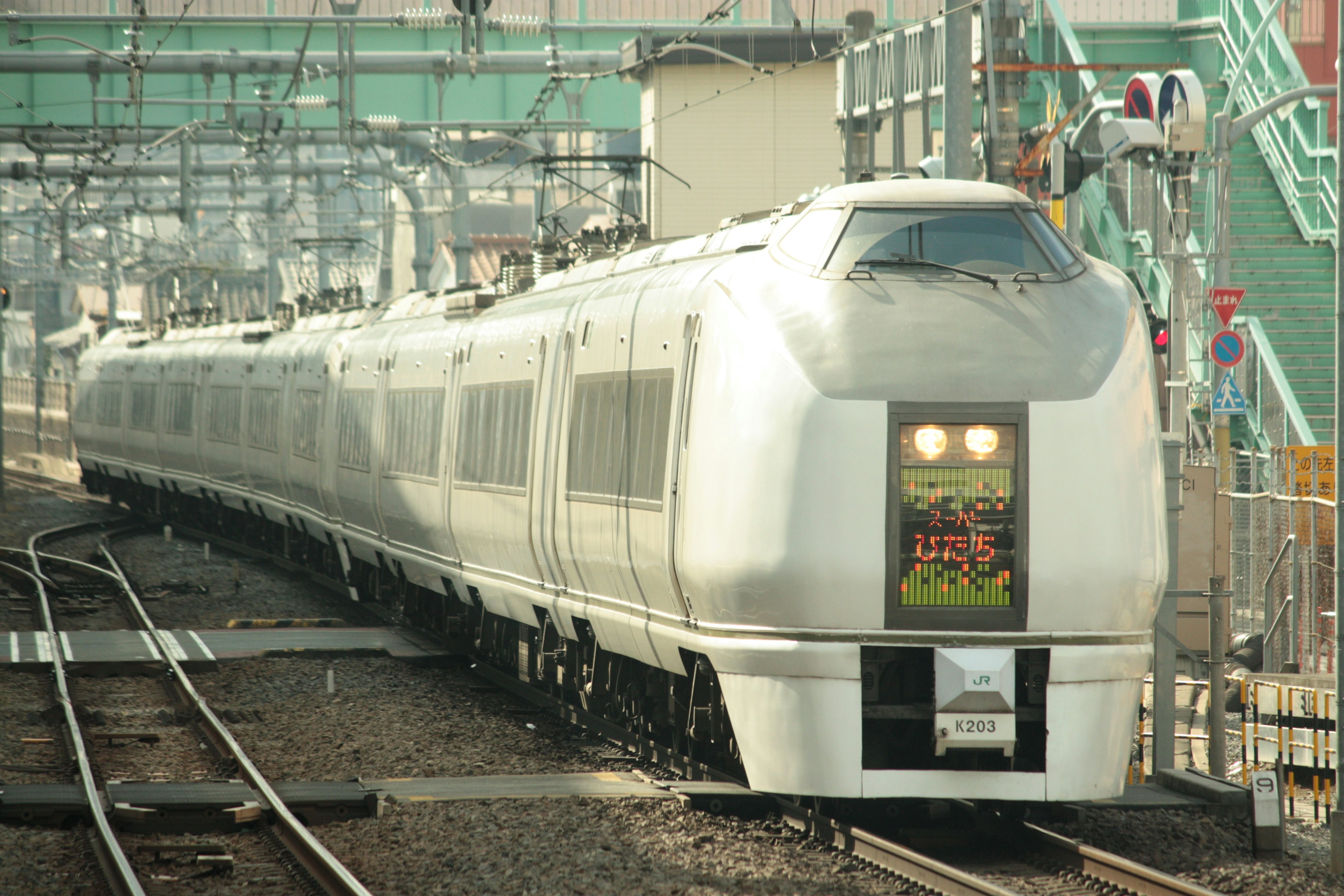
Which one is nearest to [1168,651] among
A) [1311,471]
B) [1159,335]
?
[1311,471]

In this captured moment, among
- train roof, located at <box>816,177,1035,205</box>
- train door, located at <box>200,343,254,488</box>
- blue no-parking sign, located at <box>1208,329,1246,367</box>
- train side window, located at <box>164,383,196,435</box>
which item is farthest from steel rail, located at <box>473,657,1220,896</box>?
train side window, located at <box>164,383,196,435</box>

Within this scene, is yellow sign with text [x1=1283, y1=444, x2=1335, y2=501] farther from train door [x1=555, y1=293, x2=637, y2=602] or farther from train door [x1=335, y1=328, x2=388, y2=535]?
train door [x1=335, y1=328, x2=388, y2=535]

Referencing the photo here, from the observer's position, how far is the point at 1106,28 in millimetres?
27688

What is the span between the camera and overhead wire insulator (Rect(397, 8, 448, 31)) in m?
18.1

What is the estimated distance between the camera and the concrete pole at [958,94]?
13047 mm

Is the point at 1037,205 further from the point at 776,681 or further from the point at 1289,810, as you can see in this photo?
the point at 1289,810

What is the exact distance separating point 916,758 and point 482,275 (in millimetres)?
65410

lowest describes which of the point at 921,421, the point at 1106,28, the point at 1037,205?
the point at 921,421

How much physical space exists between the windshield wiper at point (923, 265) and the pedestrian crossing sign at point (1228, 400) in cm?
875

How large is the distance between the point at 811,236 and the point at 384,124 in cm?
1680

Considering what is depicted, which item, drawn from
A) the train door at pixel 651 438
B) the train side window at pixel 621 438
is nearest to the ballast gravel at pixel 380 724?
the train door at pixel 651 438

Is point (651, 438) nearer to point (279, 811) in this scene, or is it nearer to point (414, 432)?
point (279, 811)

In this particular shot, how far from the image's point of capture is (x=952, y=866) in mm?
8414

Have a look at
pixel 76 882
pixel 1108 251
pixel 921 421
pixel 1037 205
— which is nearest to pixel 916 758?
pixel 921 421
